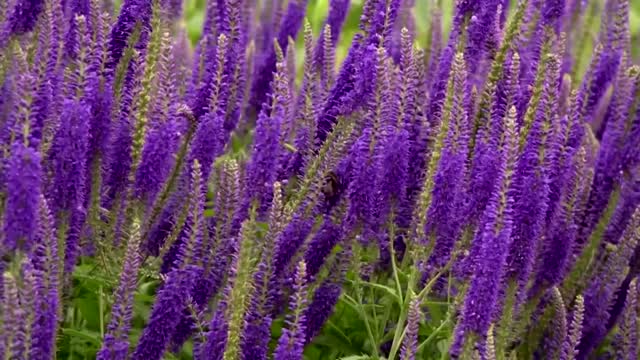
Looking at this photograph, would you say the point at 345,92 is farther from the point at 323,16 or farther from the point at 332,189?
the point at 323,16

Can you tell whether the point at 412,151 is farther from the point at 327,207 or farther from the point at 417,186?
the point at 327,207

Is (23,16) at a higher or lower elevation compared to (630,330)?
higher

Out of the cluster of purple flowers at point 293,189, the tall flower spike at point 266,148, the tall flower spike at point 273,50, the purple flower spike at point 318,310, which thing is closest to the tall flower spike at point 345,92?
the cluster of purple flowers at point 293,189

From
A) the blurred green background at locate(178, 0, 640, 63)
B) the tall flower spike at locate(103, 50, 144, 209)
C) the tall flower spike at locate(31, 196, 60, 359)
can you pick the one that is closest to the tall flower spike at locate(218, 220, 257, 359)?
the tall flower spike at locate(31, 196, 60, 359)

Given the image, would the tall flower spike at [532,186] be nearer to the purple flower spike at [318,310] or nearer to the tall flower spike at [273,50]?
the purple flower spike at [318,310]

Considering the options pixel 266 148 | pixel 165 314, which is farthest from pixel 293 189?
pixel 165 314

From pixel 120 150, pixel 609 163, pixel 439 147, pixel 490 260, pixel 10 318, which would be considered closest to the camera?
pixel 10 318

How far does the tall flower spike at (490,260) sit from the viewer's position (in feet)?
7.61

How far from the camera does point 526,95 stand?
3184 mm

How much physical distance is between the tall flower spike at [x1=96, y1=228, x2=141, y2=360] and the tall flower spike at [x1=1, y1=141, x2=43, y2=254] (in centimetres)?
21

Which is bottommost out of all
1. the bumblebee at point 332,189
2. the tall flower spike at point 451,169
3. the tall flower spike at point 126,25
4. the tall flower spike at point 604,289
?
the tall flower spike at point 604,289

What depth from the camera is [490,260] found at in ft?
7.62

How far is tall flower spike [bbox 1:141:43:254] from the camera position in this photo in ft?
6.47

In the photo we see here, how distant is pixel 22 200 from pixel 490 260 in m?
0.95
